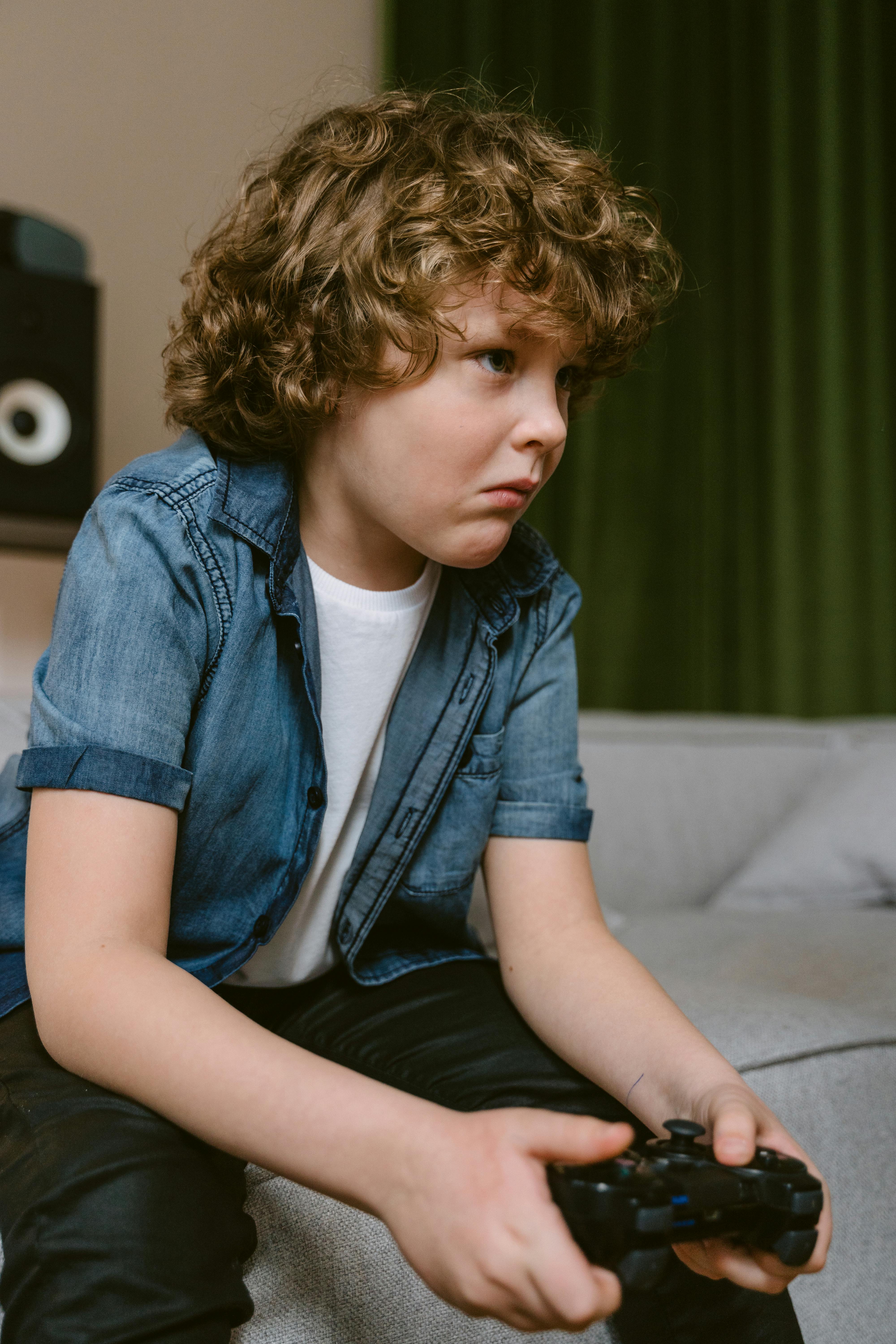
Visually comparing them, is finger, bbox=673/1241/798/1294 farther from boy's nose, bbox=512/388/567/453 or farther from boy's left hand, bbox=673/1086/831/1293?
boy's nose, bbox=512/388/567/453

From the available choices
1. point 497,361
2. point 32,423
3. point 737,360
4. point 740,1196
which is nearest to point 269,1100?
point 740,1196

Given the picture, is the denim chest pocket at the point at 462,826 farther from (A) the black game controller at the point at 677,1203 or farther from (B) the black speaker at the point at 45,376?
(B) the black speaker at the point at 45,376

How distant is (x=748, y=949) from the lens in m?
1.09

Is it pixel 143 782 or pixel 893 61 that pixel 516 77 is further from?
pixel 143 782

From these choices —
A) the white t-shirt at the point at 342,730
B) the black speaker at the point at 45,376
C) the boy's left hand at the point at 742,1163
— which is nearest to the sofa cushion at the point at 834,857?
the white t-shirt at the point at 342,730

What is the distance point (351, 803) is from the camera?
2.40 ft

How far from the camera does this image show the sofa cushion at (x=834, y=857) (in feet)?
4.57

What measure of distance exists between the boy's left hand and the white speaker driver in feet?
4.92

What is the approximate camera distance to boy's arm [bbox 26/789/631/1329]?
1.22 feet

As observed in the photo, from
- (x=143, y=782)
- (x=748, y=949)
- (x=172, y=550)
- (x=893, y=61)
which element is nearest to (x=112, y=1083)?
(x=143, y=782)

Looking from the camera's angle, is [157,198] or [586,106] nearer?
[157,198]

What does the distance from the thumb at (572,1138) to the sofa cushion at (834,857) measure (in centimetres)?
109

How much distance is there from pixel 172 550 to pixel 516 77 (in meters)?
2.25

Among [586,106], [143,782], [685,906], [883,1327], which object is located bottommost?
[685,906]
